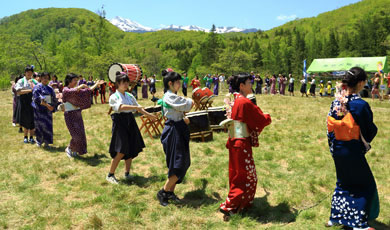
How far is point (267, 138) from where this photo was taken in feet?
26.6

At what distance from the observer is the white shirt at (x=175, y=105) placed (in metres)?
3.93

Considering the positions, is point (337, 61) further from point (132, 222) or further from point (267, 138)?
point (132, 222)

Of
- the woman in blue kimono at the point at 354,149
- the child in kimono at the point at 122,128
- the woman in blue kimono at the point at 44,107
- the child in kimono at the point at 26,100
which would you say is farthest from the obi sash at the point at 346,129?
the child in kimono at the point at 26,100

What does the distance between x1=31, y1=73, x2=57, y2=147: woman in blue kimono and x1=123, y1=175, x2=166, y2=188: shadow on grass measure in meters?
2.83

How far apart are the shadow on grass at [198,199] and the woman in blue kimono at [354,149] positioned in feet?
5.77

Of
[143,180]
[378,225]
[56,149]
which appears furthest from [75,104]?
[378,225]

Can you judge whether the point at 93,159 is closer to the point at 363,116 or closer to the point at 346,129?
the point at 346,129

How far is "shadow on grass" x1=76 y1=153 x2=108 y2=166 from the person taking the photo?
6.11 meters

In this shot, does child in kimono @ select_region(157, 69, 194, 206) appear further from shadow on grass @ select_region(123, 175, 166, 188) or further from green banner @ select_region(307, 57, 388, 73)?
green banner @ select_region(307, 57, 388, 73)

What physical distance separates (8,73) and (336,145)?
55715 mm

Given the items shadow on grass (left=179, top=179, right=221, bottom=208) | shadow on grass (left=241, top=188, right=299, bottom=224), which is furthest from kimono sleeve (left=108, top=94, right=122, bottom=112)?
shadow on grass (left=241, top=188, right=299, bottom=224)

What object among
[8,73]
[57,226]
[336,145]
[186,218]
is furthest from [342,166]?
[8,73]

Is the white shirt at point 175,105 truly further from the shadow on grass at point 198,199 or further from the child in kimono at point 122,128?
the shadow on grass at point 198,199

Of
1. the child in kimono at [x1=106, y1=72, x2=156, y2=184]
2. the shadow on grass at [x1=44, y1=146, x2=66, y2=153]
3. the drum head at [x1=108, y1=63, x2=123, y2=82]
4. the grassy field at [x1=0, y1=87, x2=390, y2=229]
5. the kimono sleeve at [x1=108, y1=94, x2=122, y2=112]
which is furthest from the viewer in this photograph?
the drum head at [x1=108, y1=63, x2=123, y2=82]
